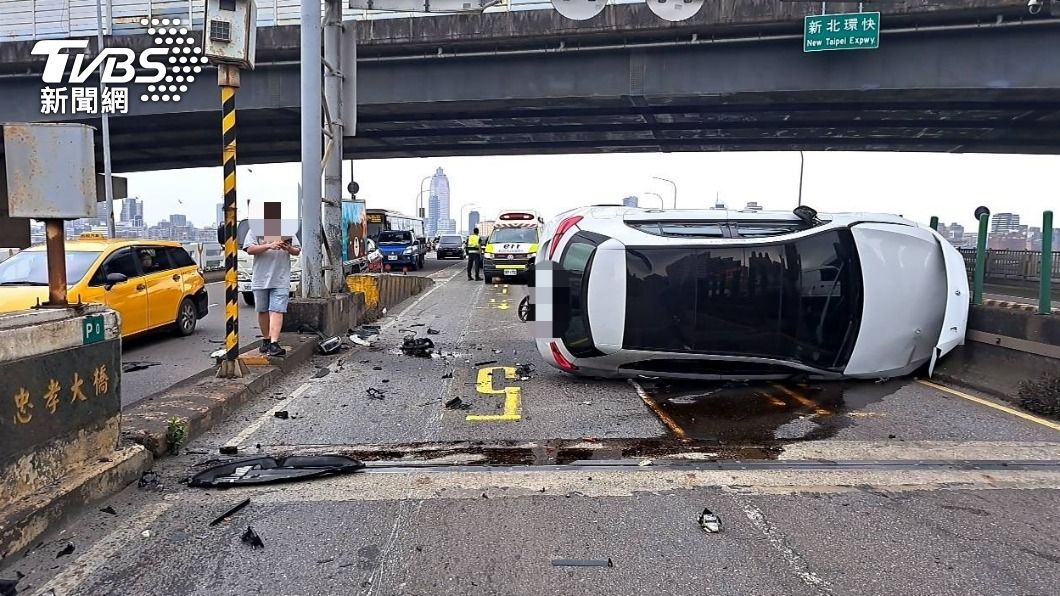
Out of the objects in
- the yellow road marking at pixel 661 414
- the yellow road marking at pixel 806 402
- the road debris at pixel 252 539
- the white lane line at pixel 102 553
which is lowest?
the white lane line at pixel 102 553

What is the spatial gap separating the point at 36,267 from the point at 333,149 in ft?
15.0

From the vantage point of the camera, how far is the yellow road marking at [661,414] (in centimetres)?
564

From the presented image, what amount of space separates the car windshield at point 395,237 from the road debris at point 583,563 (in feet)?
96.8

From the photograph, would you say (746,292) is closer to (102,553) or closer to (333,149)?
(102,553)

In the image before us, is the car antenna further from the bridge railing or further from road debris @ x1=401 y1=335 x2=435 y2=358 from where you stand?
the bridge railing

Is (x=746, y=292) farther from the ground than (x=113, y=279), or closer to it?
farther from the ground

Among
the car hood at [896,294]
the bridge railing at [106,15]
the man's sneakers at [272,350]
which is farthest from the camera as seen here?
the bridge railing at [106,15]

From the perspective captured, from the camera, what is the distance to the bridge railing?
2089 centimetres

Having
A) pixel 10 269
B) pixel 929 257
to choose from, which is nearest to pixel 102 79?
pixel 10 269

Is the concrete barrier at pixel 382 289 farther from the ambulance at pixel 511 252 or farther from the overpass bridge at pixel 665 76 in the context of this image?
the overpass bridge at pixel 665 76

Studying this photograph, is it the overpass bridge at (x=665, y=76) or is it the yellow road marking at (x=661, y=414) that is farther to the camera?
the overpass bridge at (x=665, y=76)

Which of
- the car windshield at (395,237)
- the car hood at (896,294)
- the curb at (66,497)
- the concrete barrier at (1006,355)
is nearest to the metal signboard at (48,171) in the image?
the curb at (66,497)

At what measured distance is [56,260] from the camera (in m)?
4.22

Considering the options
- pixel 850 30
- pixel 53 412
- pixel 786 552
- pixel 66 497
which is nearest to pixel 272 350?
pixel 53 412
